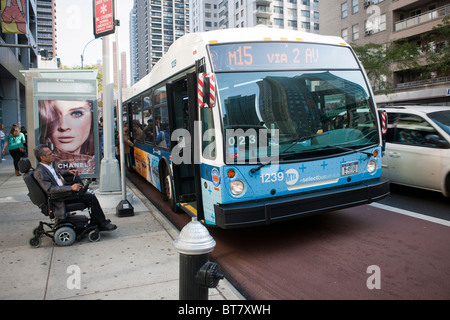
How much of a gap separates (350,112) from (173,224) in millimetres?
3505

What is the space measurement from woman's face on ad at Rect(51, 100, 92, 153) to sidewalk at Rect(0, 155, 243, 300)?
3141 millimetres

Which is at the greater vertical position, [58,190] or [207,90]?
[207,90]

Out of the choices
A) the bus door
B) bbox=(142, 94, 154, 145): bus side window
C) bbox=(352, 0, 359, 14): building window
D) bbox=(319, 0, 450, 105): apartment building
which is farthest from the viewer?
bbox=(352, 0, 359, 14): building window

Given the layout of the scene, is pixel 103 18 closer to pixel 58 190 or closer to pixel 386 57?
pixel 58 190

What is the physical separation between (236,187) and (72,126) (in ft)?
21.5

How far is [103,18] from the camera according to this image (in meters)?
7.50

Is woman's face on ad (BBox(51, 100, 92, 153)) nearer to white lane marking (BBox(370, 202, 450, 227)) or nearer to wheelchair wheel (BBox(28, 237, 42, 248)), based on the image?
wheelchair wheel (BBox(28, 237, 42, 248))

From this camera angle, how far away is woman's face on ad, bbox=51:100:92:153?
974 cm

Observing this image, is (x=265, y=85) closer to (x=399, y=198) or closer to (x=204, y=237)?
(x=204, y=237)

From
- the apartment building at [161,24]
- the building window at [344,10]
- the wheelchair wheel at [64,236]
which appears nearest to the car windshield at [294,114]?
the wheelchair wheel at [64,236]

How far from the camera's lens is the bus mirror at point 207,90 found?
481 cm

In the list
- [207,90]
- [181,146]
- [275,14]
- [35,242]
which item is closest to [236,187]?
[207,90]

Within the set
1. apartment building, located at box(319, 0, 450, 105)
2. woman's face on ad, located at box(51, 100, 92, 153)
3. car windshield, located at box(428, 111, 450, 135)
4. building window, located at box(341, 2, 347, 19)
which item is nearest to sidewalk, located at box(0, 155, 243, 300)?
woman's face on ad, located at box(51, 100, 92, 153)

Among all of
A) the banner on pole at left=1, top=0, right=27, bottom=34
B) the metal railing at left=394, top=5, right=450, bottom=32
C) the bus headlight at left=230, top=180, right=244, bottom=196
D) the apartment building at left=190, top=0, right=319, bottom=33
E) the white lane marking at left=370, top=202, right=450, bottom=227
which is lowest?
the white lane marking at left=370, top=202, right=450, bottom=227
